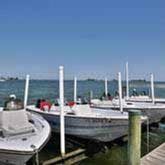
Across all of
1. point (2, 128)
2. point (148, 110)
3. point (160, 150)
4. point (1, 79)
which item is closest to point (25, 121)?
point (2, 128)

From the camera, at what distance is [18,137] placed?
9.20 meters

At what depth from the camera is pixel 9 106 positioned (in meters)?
10.5

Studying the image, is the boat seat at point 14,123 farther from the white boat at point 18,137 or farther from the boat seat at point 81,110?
the boat seat at point 81,110

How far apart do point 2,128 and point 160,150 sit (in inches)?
185

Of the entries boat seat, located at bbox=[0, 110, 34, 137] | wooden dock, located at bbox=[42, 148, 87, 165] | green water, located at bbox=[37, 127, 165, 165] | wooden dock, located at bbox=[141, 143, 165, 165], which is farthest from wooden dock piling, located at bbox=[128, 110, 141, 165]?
green water, located at bbox=[37, 127, 165, 165]

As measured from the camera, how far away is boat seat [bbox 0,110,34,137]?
9328 millimetres

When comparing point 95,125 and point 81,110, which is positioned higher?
point 81,110

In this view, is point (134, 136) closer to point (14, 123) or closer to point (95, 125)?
point (14, 123)

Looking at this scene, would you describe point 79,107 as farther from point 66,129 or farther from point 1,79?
point 1,79

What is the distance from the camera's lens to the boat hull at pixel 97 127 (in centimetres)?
1255

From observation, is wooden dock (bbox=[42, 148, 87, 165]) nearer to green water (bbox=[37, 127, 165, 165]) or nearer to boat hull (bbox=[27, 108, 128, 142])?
green water (bbox=[37, 127, 165, 165])

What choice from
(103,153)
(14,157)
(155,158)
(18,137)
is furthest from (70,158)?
(155,158)

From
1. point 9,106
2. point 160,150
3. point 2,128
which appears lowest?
point 160,150

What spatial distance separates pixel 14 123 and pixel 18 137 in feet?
1.96
